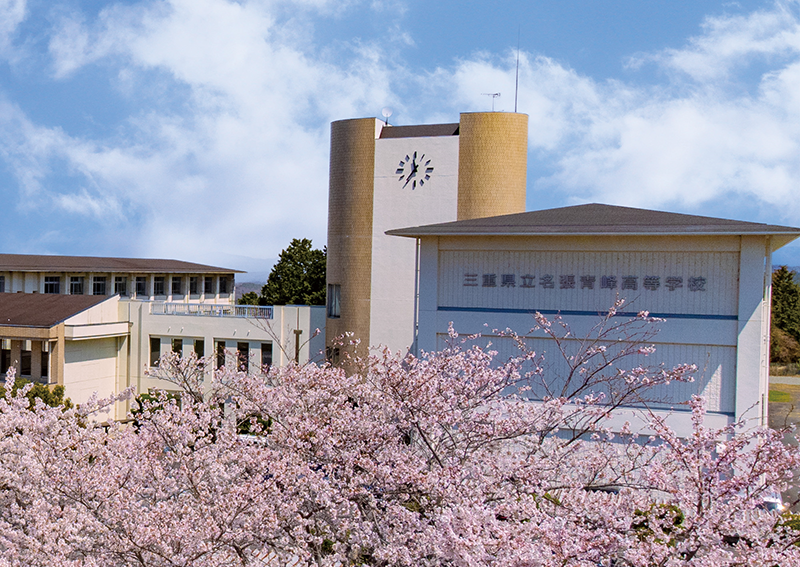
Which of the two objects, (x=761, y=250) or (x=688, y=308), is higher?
(x=761, y=250)

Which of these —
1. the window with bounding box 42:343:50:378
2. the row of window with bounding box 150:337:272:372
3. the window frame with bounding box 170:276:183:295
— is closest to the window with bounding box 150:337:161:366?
the row of window with bounding box 150:337:272:372

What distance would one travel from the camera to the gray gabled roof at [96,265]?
109 feet

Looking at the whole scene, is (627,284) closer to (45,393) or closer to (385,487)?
(385,487)

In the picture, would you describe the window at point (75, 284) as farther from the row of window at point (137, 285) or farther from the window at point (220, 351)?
the window at point (220, 351)

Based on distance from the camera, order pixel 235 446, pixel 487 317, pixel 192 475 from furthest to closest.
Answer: pixel 487 317 → pixel 235 446 → pixel 192 475

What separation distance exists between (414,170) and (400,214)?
173cm

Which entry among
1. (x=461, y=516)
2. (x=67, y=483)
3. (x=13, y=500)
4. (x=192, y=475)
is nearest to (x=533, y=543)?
(x=461, y=516)

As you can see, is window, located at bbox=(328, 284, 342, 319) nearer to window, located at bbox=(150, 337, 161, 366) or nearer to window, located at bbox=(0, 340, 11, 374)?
window, located at bbox=(150, 337, 161, 366)

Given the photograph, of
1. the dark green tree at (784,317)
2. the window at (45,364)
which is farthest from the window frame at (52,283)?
the dark green tree at (784,317)

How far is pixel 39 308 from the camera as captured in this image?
28.3m

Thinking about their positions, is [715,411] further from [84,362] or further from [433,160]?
[84,362]

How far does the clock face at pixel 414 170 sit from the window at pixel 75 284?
721 inches

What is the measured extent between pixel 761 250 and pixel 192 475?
12569 millimetres

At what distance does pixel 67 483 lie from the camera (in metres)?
7.27
